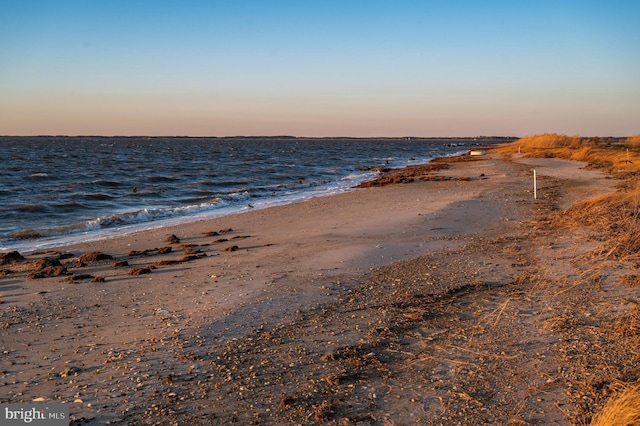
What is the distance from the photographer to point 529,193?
2072 cm

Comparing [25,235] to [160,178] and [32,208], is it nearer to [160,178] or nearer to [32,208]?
[32,208]

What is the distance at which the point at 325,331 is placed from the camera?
6562mm

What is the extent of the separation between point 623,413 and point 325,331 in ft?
11.2

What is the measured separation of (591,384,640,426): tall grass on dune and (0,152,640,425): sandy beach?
0.40m

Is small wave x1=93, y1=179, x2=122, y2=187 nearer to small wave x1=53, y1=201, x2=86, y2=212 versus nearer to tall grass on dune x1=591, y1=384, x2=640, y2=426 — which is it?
small wave x1=53, y1=201, x2=86, y2=212

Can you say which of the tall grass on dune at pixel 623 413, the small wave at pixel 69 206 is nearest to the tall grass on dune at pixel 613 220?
the tall grass on dune at pixel 623 413

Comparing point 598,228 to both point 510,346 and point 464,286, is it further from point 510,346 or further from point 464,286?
point 510,346

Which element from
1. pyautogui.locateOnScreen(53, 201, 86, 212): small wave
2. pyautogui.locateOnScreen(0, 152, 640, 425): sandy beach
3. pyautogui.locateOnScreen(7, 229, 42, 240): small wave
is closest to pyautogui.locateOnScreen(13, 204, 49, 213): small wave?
pyautogui.locateOnScreen(53, 201, 86, 212): small wave

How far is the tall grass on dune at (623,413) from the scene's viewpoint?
380 centimetres

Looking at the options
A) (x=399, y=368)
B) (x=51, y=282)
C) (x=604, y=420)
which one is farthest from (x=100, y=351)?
(x=604, y=420)

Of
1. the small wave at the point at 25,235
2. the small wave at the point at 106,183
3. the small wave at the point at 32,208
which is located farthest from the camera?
the small wave at the point at 106,183

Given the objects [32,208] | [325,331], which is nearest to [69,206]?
[32,208]

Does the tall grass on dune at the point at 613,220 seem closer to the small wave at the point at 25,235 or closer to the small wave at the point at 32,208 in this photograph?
the small wave at the point at 25,235

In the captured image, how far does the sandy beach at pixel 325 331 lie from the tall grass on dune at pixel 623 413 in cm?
40
